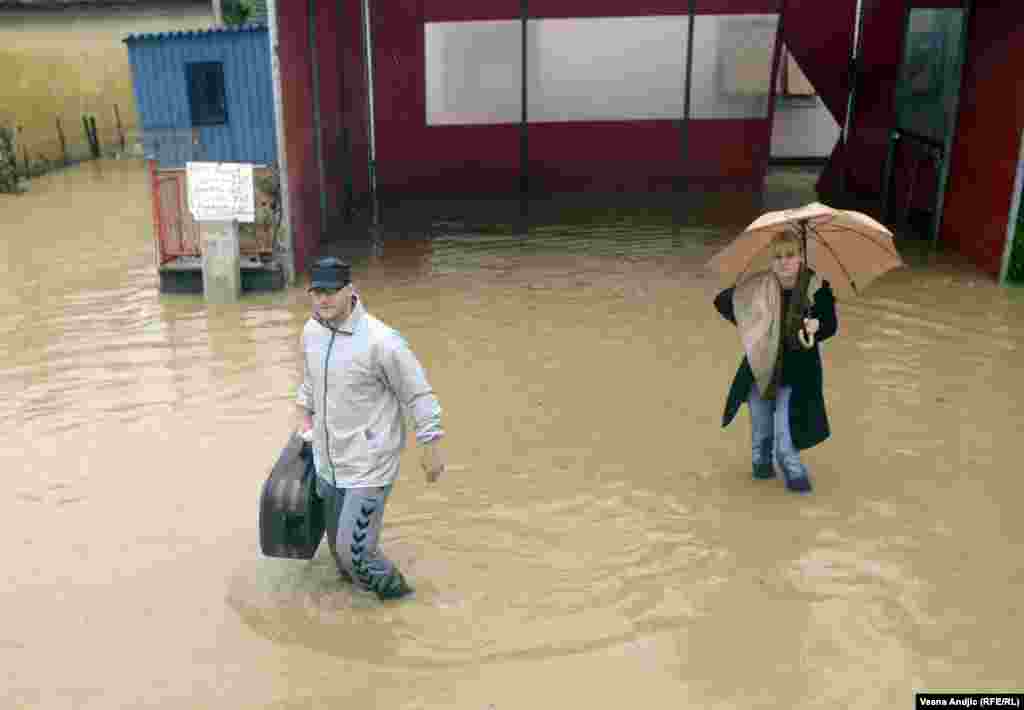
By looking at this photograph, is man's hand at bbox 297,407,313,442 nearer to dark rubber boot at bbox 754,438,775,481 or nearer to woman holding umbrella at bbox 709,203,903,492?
woman holding umbrella at bbox 709,203,903,492

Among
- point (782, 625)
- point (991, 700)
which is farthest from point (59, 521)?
point (991, 700)

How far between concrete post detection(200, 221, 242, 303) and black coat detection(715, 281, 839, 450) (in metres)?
6.01

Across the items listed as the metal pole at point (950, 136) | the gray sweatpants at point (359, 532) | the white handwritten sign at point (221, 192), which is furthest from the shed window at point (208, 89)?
the metal pole at point (950, 136)

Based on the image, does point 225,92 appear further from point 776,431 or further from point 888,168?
point 888,168

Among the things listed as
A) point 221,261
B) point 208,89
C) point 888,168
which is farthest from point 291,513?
point 888,168

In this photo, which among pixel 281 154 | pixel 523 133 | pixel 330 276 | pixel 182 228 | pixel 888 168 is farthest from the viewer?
pixel 523 133

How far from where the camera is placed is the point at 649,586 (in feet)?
15.9

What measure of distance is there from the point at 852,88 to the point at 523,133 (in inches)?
204

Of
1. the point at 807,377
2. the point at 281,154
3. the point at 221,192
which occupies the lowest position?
the point at 807,377

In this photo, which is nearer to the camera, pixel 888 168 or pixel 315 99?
pixel 315 99

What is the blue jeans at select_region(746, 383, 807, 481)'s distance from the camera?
18.3ft

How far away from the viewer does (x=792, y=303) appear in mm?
5355

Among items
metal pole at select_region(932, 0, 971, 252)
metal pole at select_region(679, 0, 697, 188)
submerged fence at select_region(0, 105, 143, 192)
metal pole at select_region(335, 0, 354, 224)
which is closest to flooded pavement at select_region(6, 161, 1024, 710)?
metal pole at select_region(932, 0, 971, 252)

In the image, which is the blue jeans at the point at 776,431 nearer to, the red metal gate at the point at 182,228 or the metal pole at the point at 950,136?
the red metal gate at the point at 182,228
